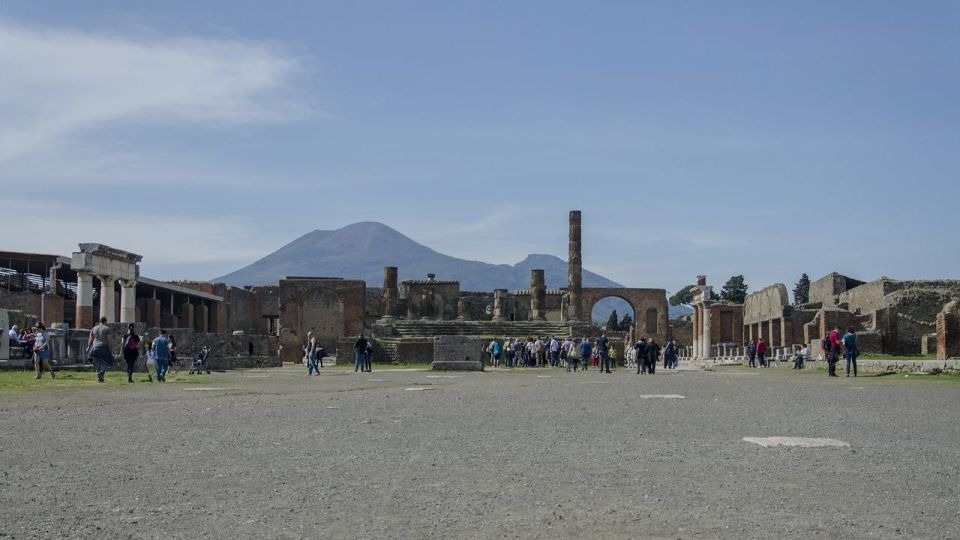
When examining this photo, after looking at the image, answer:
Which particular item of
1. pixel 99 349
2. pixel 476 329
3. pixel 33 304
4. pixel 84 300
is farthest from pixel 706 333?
pixel 99 349

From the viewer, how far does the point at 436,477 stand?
7652 millimetres

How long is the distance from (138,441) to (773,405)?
946 cm

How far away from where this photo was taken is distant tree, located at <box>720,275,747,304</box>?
120438mm

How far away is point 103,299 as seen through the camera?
4022 cm

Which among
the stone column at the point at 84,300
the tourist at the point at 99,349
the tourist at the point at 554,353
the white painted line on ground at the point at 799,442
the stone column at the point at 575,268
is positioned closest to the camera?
the white painted line on ground at the point at 799,442

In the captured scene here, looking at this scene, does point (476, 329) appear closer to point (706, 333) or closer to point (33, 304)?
point (706, 333)

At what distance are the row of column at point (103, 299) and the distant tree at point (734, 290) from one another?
88660 mm

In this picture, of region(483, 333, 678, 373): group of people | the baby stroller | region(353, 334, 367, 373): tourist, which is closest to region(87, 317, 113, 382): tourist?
the baby stroller

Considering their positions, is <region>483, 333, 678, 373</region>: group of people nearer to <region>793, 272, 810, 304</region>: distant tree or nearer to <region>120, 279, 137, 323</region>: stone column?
<region>120, 279, 137, 323</region>: stone column

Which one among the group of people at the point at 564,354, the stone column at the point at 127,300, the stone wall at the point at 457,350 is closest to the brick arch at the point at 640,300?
the group of people at the point at 564,354

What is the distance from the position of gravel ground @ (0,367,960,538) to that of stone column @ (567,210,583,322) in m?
56.1

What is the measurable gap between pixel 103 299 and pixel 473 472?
117 feet

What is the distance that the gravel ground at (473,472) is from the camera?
6031 mm

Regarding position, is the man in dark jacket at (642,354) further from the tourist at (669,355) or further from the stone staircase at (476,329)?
the stone staircase at (476,329)
